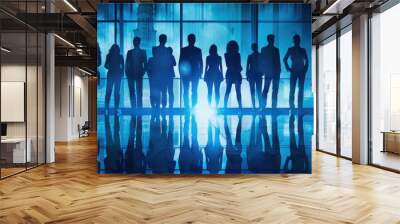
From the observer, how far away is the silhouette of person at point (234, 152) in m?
7.00

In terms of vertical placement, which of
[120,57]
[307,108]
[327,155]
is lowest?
[327,155]

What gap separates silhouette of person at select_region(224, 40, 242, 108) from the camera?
23.0 ft

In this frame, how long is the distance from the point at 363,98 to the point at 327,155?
252 cm

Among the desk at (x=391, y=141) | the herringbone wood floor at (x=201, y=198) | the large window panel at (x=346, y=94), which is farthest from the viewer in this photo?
the large window panel at (x=346, y=94)

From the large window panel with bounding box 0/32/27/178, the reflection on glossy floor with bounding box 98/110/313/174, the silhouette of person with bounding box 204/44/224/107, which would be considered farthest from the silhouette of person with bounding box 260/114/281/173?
the large window panel with bounding box 0/32/27/178

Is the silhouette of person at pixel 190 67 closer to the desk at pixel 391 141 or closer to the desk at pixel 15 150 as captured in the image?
the desk at pixel 15 150

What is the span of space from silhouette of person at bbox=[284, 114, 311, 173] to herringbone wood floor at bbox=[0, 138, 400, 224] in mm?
186

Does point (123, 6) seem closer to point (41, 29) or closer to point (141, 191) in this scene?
point (41, 29)

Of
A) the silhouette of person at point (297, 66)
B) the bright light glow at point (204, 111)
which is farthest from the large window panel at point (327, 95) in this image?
the bright light glow at point (204, 111)

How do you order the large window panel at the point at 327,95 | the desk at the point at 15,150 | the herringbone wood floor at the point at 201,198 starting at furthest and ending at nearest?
the large window panel at the point at 327,95 → the desk at the point at 15,150 → the herringbone wood floor at the point at 201,198

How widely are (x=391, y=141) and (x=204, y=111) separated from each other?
4609 mm

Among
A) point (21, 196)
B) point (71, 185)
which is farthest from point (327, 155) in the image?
point (21, 196)

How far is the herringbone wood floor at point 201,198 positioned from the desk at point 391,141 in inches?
46.6

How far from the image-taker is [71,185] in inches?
237
